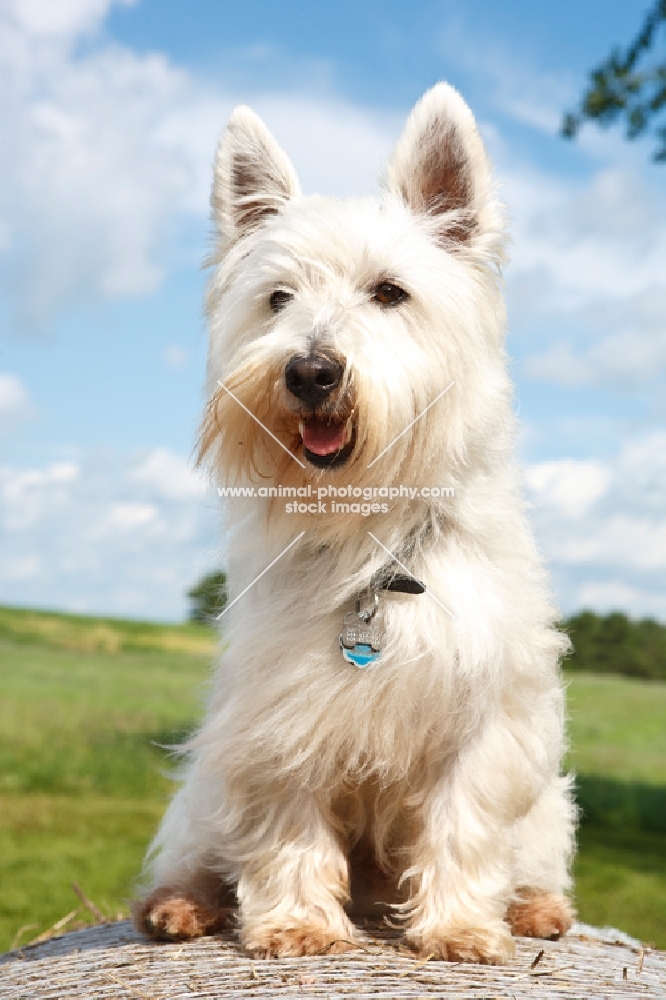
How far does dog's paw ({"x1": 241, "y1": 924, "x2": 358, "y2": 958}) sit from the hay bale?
1.8 inches

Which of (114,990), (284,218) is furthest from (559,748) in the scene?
(284,218)

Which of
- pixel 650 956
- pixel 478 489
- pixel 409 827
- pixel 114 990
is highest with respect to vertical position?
pixel 478 489

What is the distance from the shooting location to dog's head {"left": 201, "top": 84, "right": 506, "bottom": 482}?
11.1 ft

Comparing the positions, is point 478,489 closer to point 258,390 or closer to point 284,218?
point 258,390

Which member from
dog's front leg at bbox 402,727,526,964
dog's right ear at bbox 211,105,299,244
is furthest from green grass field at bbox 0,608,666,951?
dog's right ear at bbox 211,105,299,244

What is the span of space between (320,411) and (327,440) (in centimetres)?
13

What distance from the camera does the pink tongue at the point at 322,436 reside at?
343 centimetres

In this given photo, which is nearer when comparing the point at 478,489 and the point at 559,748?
the point at 478,489

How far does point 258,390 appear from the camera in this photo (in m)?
3.41

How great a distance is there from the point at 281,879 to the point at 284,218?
2.35 metres

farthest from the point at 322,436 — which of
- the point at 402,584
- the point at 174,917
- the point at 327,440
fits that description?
the point at 174,917

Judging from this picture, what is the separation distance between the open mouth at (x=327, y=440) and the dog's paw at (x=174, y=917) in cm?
176

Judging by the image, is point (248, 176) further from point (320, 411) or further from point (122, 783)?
point (122, 783)

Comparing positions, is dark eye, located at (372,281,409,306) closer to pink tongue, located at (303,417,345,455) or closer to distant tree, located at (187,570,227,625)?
pink tongue, located at (303,417,345,455)
